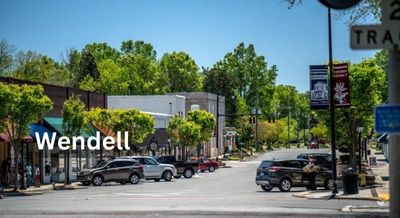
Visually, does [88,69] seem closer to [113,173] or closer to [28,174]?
[113,173]

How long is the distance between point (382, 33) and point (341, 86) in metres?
23.6

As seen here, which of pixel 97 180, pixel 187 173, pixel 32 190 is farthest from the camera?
pixel 187 173

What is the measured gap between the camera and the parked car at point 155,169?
148 feet

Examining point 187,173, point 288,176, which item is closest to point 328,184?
point 288,176

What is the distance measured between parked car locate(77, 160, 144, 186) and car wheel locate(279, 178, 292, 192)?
12315 millimetres

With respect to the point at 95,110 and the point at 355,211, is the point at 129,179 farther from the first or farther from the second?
the point at 355,211

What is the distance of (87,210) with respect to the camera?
22.0m

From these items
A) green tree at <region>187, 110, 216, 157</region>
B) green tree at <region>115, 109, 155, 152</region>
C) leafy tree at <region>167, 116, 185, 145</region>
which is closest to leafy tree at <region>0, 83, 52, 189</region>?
green tree at <region>115, 109, 155, 152</region>

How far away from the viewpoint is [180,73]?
129m

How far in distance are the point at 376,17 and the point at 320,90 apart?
10.4 meters

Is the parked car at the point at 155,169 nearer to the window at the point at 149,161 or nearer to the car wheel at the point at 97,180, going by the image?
the window at the point at 149,161

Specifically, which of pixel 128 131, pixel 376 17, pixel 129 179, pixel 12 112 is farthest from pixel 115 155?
pixel 376 17

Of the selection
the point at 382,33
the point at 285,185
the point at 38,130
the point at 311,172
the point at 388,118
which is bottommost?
the point at 285,185

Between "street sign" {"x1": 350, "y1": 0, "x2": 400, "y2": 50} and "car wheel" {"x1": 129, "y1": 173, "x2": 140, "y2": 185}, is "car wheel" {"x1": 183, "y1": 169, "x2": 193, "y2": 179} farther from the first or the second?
"street sign" {"x1": 350, "y1": 0, "x2": 400, "y2": 50}
